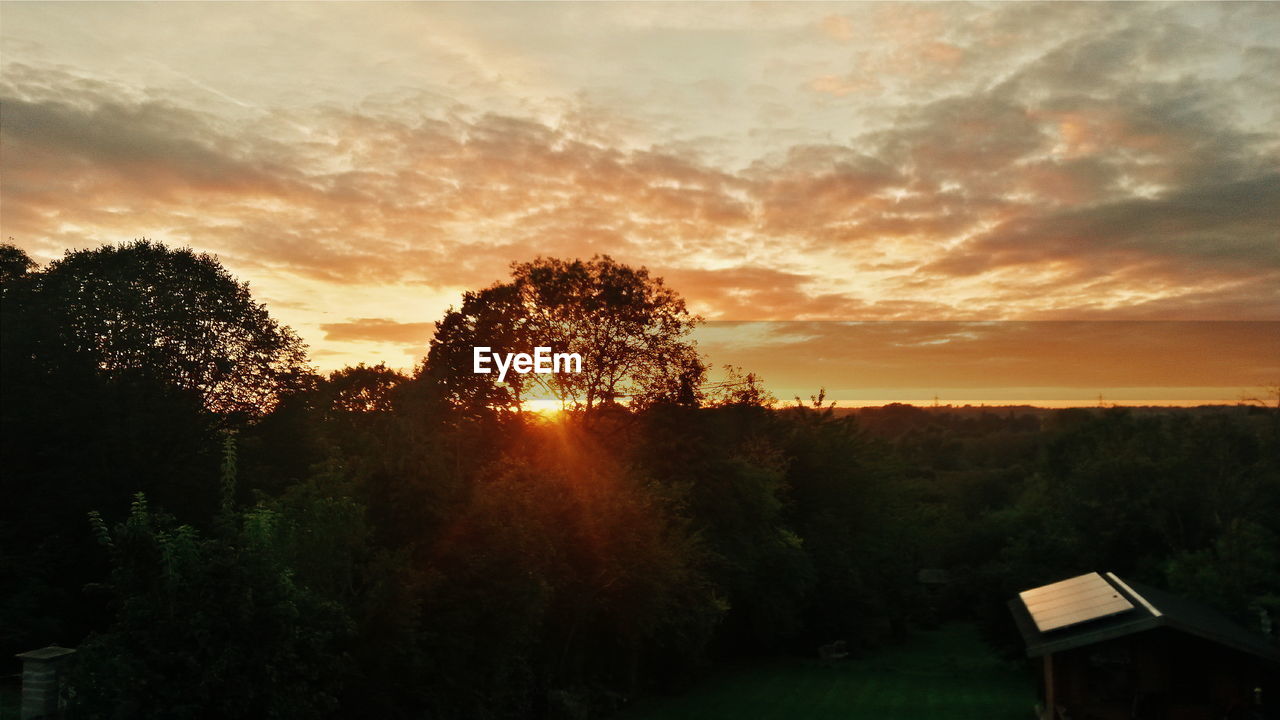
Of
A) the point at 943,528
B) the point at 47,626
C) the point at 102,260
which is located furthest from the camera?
the point at 943,528

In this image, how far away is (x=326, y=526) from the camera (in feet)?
53.1

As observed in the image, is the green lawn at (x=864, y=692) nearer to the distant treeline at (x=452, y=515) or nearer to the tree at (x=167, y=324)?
the distant treeline at (x=452, y=515)

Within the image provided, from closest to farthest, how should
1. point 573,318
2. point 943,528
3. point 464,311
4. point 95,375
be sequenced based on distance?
point 95,375 → point 573,318 → point 464,311 → point 943,528

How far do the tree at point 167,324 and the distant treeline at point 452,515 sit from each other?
0.10 meters

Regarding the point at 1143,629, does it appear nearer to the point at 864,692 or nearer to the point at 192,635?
the point at 864,692

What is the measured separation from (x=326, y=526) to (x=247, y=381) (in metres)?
21.9

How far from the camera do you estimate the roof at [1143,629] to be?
58.9 ft

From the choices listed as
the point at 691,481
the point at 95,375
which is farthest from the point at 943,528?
the point at 95,375

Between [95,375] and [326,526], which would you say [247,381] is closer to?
[95,375]

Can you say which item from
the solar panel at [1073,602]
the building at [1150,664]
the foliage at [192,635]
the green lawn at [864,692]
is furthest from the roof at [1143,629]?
the foliage at [192,635]

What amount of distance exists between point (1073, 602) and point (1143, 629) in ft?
11.0

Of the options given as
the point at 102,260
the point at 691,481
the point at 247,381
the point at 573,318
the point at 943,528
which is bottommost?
the point at 943,528

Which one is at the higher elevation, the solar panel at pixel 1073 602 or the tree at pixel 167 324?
the tree at pixel 167 324

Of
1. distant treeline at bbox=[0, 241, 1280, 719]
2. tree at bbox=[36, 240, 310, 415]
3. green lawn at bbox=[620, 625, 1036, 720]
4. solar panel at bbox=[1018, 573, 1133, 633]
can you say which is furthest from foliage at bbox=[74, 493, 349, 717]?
tree at bbox=[36, 240, 310, 415]
